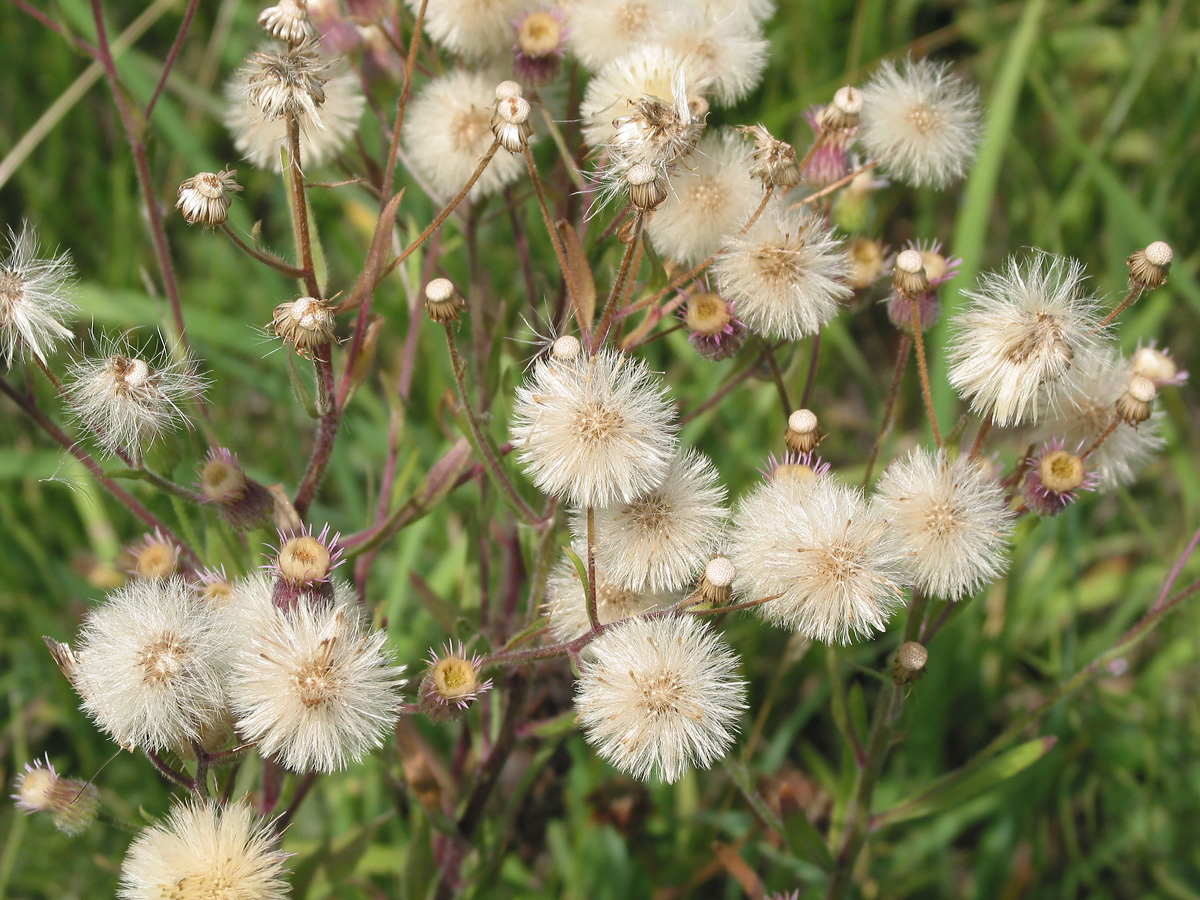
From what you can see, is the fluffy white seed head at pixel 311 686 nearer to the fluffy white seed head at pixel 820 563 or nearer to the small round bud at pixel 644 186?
the fluffy white seed head at pixel 820 563

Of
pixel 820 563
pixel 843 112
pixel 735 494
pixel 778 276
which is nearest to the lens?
pixel 820 563

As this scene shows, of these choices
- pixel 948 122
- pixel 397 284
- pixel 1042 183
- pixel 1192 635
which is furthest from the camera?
pixel 1042 183

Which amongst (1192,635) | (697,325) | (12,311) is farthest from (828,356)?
(12,311)

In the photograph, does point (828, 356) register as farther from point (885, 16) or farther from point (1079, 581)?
point (885, 16)

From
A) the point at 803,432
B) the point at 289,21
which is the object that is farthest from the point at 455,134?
the point at 803,432

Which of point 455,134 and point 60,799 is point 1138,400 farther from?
point 60,799

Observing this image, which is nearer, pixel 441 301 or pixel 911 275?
pixel 441 301

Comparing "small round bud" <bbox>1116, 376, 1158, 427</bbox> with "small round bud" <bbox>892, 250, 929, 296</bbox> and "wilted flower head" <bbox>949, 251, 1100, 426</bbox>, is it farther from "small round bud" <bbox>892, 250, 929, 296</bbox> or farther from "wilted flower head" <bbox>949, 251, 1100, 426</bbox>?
"small round bud" <bbox>892, 250, 929, 296</bbox>

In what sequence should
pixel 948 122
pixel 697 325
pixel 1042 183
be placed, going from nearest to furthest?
pixel 697 325 → pixel 948 122 → pixel 1042 183
